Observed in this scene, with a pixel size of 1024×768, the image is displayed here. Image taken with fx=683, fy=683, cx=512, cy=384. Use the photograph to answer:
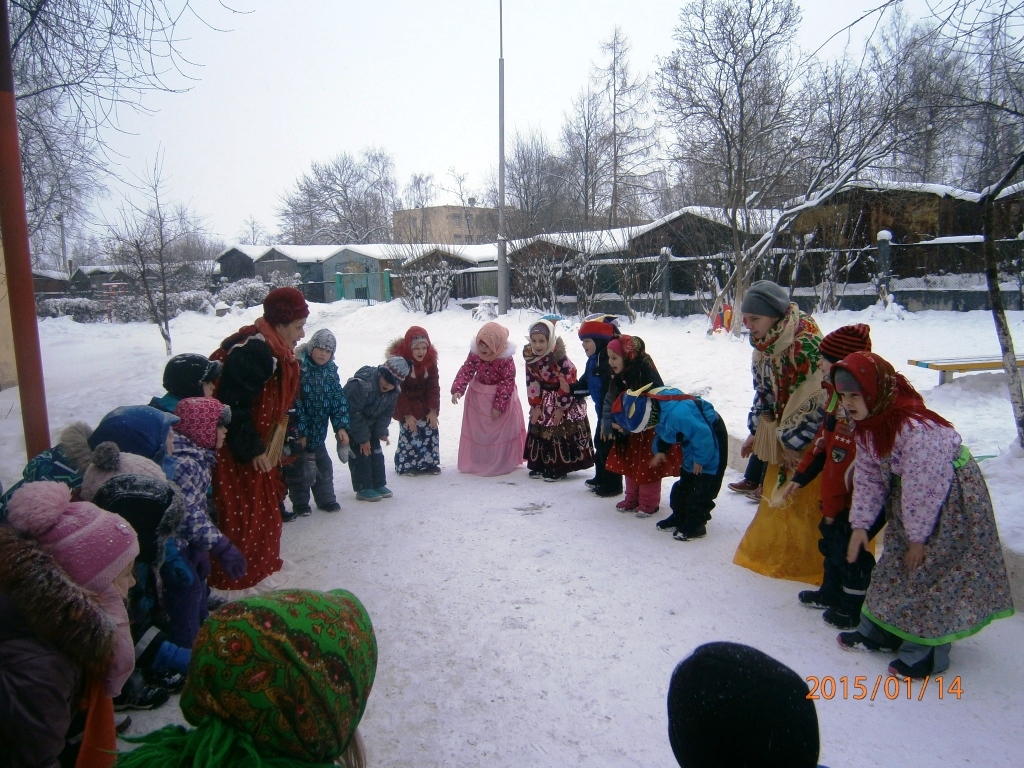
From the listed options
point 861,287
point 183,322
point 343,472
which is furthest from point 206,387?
point 183,322

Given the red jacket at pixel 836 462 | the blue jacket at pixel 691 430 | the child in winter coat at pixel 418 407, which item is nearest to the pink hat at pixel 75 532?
the red jacket at pixel 836 462

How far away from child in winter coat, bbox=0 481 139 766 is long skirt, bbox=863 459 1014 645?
9.74ft

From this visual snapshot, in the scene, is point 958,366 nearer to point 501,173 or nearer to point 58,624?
point 58,624

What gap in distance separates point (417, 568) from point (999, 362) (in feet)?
22.7

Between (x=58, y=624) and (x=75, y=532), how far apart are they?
0.26 meters

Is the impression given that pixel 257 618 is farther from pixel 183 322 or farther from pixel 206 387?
pixel 183 322

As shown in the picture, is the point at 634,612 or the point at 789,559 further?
the point at 789,559

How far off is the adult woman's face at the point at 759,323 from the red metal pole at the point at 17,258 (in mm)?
4247

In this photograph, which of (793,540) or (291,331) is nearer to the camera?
(793,540)

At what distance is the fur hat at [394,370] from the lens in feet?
19.0

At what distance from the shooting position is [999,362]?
24.6 ft

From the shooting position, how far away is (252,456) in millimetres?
3836

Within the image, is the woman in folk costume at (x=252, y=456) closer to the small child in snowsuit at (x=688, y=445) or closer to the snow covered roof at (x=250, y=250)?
the small child in snowsuit at (x=688, y=445)

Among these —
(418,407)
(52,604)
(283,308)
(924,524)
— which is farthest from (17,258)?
(924,524)
